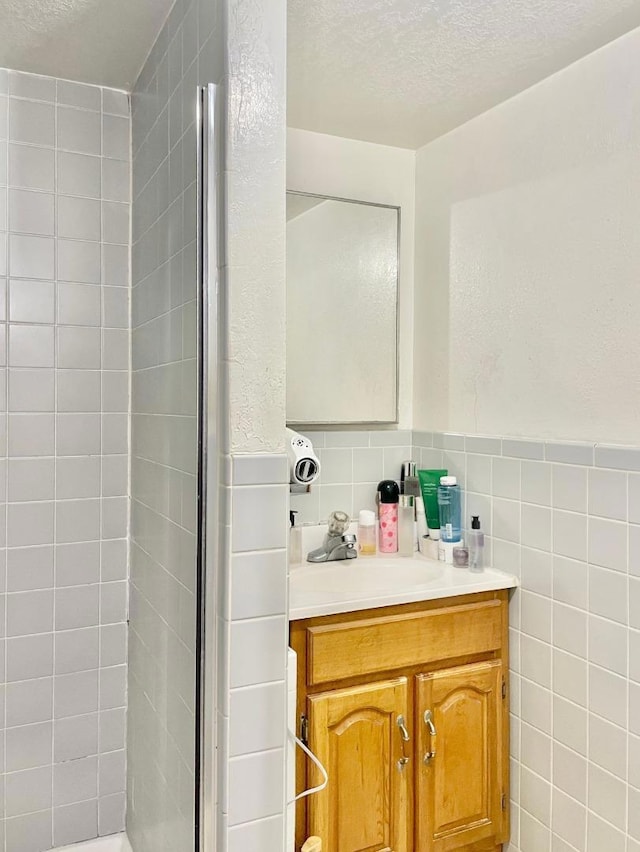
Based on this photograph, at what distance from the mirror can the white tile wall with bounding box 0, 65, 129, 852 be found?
54 centimetres

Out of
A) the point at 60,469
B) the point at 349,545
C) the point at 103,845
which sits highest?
the point at 60,469

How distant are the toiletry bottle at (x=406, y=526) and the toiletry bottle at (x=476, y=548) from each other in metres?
0.22

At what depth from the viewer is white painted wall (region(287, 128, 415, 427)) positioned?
2.13 m

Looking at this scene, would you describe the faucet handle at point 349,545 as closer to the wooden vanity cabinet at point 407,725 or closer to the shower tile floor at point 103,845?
the wooden vanity cabinet at point 407,725

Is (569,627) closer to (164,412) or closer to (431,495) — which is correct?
(431,495)

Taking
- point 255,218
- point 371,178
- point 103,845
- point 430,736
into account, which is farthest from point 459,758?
point 371,178

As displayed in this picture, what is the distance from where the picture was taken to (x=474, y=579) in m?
1.82

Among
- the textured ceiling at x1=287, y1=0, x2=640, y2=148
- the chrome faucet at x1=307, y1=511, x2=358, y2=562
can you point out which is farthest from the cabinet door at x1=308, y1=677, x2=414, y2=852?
the textured ceiling at x1=287, y1=0, x2=640, y2=148

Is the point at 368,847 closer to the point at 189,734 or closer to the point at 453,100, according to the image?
the point at 189,734

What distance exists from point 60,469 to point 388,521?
1016 millimetres

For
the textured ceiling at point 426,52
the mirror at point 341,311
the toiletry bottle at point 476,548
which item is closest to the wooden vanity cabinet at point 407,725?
the toiletry bottle at point 476,548

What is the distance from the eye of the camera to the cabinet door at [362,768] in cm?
160

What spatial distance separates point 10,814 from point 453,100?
2384 mm

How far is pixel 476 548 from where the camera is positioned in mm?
1929
